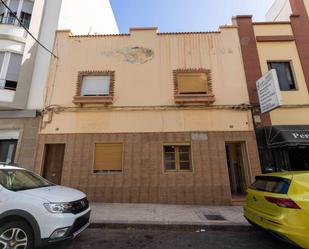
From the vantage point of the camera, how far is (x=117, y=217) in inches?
237

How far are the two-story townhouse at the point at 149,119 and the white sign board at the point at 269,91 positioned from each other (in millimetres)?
729

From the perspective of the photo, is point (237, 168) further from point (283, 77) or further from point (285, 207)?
point (285, 207)

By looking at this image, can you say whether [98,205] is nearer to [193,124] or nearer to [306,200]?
[193,124]

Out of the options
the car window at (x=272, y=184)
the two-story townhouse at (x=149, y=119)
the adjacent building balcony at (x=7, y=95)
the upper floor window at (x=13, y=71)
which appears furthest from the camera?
the upper floor window at (x=13, y=71)

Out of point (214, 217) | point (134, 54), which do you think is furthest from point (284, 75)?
point (214, 217)

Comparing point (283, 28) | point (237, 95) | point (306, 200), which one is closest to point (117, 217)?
point (306, 200)

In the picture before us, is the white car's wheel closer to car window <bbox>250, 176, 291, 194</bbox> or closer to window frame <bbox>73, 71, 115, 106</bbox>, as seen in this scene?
car window <bbox>250, 176, 291, 194</bbox>

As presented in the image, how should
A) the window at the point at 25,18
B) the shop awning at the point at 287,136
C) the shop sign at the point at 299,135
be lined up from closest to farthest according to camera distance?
the shop awning at the point at 287,136 → the shop sign at the point at 299,135 → the window at the point at 25,18

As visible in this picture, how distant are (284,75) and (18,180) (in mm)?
11046

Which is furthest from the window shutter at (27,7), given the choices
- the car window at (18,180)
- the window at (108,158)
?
the car window at (18,180)

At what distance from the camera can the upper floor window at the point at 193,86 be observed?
8.77m

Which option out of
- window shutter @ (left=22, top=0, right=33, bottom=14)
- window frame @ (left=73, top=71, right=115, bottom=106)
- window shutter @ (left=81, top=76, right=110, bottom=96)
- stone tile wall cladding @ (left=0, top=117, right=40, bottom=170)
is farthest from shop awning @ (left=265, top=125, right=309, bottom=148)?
window shutter @ (left=22, top=0, right=33, bottom=14)

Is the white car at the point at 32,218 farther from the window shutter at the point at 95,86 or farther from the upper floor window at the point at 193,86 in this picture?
the upper floor window at the point at 193,86

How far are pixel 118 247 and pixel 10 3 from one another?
12.2 meters
